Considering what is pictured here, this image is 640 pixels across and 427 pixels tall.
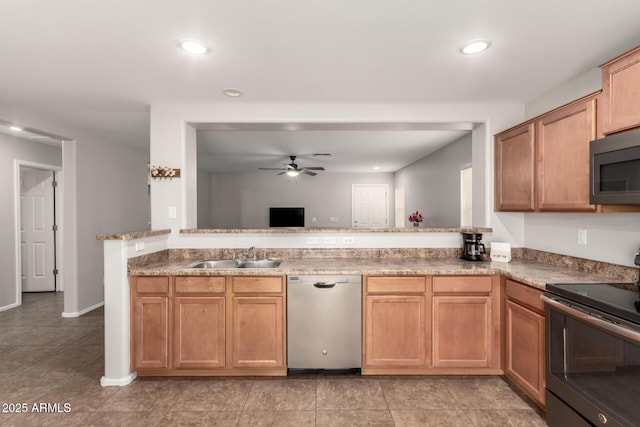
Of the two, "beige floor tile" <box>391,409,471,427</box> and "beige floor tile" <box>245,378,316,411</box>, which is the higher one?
"beige floor tile" <box>245,378,316,411</box>

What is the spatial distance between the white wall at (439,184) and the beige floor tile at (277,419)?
348 cm

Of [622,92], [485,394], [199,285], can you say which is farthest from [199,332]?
[622,92]

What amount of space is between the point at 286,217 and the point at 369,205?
7.43 ft

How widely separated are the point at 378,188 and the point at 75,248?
6.61 meters

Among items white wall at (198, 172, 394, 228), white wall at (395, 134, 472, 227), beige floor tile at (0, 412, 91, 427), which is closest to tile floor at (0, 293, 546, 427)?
beige floor tile at (0, 412, 91, 427)

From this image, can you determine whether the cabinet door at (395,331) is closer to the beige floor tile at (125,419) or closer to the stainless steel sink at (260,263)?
the stainless steel sink at (260,263)

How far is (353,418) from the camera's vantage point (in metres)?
2.02

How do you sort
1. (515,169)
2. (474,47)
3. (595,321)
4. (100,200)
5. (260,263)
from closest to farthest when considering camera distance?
(595,321)
(474,47)
(515,169)
(260,263)
(100,200)

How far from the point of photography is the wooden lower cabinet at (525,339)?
2031 millimetres

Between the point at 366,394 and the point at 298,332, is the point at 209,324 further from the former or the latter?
the point at 366,394

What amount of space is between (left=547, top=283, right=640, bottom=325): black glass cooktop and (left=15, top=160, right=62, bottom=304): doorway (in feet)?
21.3

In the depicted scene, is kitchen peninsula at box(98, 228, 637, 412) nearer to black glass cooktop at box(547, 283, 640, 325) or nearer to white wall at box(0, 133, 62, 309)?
black glass cooktop at box(547, 283, 640, 325)

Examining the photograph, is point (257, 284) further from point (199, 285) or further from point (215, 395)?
point (215, 395)

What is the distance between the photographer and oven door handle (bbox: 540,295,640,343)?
55.0 inches
